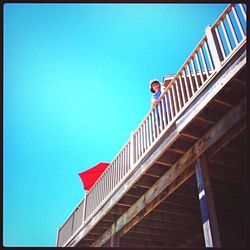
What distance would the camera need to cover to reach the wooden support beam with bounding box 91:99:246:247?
443 centimetres

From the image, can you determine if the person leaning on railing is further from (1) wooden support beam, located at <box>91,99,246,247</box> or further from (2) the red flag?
(2) the red flag

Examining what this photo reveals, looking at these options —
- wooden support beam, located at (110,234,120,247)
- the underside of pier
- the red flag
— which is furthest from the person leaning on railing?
the red flag

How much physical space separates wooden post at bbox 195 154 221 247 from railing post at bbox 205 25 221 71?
172cm

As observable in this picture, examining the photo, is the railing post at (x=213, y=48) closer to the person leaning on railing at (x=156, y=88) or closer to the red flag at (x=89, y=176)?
the person leaning on railing at (x=156, y=88)

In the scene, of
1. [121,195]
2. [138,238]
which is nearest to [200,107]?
[121,195]

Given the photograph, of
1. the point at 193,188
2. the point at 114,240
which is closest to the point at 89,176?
the point at 114,240

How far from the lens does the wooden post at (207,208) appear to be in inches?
155

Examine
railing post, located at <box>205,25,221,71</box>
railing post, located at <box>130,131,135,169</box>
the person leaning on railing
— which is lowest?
railing post, located at <box>130,131,135,169</box>

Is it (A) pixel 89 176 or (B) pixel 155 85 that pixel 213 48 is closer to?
(B) pixel 155 85

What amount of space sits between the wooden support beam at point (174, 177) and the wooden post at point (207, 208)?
30 centimetres

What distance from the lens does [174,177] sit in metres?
5.55

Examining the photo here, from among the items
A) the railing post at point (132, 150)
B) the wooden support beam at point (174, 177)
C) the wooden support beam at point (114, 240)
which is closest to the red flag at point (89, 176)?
the wooden support beam at point (174, 177)

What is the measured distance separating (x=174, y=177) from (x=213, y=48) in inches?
107

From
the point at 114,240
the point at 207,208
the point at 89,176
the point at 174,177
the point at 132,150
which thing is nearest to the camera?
the point at 207,208
